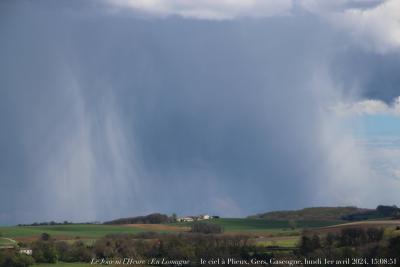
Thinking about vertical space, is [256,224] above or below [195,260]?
above

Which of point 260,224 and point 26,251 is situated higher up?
point 260,224

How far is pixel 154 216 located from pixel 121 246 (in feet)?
273

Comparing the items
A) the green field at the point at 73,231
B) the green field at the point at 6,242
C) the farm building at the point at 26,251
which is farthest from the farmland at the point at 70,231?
the farm building at the point at 26,251

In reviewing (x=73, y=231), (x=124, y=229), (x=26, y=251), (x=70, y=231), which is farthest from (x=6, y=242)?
(x=70, y=231)

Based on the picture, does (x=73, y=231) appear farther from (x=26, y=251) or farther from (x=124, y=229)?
(x=26, y=251)

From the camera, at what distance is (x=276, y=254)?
7825 cm

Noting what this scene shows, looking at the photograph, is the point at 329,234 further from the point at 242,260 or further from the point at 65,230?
the point at 65,230

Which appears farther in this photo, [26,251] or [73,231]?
[73,231]

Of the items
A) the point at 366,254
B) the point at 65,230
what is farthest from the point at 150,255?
the point at 65,230

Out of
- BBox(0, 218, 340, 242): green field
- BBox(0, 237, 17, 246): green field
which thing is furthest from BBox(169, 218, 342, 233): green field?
BBox(0, 237, 17, 246): green field

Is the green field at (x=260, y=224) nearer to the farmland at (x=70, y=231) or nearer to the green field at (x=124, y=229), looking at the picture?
the green field at (x=124, y=229)

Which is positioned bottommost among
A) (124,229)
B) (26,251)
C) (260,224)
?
(26,251)

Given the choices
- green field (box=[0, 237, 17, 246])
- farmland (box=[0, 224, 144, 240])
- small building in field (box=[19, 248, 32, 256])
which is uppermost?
farmland (box=[0, 224, 144, 240])

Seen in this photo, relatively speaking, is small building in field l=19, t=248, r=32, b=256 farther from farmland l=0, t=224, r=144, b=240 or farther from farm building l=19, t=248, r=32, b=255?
farmland l=0, t=224, r=144, b=240
